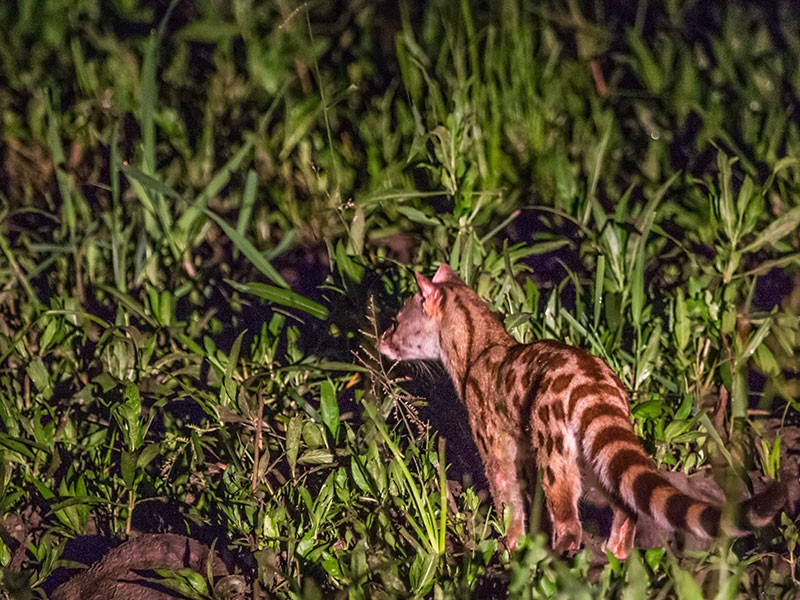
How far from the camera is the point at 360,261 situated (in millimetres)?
4113

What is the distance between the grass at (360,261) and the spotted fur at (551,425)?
0.14 meters

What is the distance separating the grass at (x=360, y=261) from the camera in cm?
328

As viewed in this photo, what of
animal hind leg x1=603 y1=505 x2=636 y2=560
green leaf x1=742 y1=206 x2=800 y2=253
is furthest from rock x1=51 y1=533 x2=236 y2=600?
green leaf x1=742 y1=206 x2=800 y2=253

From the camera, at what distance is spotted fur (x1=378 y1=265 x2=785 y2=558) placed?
8.72ft

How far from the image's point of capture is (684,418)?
11.6 feet

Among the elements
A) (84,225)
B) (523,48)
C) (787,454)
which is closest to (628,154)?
(523,48)

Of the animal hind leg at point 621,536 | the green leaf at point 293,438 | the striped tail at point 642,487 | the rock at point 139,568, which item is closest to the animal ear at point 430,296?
the green leaf at point 293,438

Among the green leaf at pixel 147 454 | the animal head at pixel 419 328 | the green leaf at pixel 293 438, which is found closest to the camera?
the green leaf at pixel 293 438

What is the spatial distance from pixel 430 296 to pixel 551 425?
2.80 feet

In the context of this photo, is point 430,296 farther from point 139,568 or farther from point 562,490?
point 139,568

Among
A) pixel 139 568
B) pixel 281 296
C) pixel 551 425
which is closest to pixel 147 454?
pixel 139 568

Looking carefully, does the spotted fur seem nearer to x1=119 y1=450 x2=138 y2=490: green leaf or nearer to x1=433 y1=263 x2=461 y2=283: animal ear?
x1=433 y1=263 x2=461 y2=283: animal ear

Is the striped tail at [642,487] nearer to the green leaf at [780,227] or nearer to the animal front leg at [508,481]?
the animal front leg at [508,481]

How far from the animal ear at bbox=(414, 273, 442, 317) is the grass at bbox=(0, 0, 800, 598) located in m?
0.23
